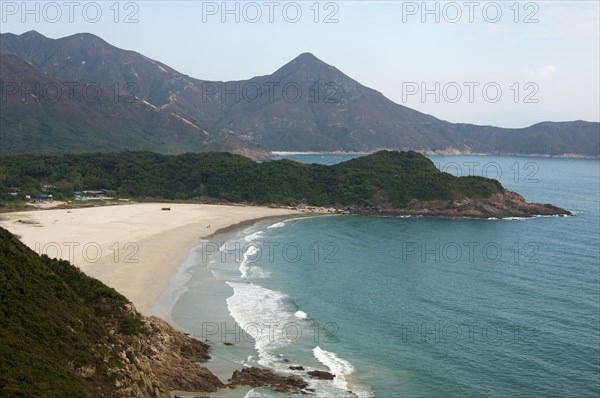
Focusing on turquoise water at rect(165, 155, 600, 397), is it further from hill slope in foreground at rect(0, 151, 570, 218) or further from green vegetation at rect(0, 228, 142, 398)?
hill slope in foreground at rect(0, 151, 570, 218)

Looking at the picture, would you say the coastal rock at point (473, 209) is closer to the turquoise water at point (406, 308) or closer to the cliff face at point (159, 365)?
the turquoise water at point (406, 308)

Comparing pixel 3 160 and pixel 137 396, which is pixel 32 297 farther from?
pixel 3 160

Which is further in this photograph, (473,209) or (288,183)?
(288,183)

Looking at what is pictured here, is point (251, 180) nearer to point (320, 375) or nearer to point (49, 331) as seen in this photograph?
point (320, 375)

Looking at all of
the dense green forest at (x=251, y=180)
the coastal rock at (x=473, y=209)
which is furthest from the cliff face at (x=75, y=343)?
the dense green forest at (x=251, y=180)

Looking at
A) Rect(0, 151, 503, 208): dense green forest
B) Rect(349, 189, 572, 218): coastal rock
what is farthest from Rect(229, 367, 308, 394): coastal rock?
Rect(0, 151, 503, 208): dense green forest

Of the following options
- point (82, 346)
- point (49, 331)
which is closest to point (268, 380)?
point (82, 346)
